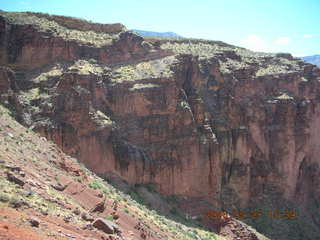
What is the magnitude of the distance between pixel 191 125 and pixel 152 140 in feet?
14.5

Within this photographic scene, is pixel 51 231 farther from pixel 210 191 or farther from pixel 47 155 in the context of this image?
pixel 210 191

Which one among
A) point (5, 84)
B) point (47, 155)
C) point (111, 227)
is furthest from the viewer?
point (5, 84)

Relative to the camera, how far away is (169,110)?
4259cm

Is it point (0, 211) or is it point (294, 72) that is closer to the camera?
point (0, 211)

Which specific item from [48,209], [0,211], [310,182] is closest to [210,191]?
[310,182]

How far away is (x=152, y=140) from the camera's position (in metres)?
41.8

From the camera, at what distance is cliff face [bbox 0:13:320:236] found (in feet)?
124
